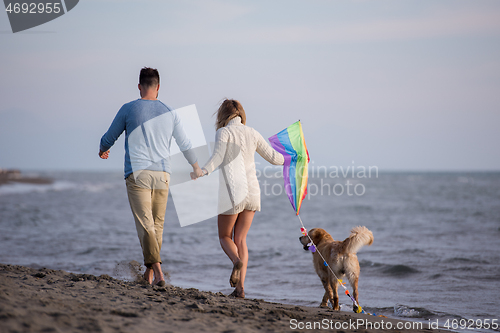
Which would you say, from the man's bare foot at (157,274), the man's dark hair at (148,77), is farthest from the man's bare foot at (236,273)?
the man's dark hair at (148,77)

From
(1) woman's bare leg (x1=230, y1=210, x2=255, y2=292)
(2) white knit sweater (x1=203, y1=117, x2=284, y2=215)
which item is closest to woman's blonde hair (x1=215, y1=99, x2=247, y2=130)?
(2) white knit sweater (x1=203, y1=117, x2=284, y2=215)

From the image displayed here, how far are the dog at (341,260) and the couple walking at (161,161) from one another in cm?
113

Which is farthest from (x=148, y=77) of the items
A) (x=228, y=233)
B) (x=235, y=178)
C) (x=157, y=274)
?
(x=157, y=274)

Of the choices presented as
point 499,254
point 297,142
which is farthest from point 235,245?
point 499,254

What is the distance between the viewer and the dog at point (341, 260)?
14.8 feet

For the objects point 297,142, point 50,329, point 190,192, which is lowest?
point 50,329

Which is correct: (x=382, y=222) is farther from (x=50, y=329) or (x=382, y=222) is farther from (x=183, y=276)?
(x=50, y=329)

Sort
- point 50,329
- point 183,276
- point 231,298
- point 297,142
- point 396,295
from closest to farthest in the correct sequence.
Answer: point 50,329 < point 231,298 < point 297,142 < point 396,295 < point 183,276

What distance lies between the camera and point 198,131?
4848 mm

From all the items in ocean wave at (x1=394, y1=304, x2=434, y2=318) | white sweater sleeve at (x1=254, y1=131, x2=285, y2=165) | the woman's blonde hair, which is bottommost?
ocean wave at (x1=394, y1=304, x2=434, y2=318)

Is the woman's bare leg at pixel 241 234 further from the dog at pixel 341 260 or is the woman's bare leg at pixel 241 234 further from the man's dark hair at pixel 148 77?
the man's dark hair at pixel 148 77

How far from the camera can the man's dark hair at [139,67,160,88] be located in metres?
4.32

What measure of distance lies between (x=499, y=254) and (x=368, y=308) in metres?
5.51

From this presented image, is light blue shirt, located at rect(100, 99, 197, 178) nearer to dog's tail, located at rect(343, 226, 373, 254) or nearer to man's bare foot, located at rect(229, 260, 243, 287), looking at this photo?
man's bare foot, located at rect(229, 260, 243, 287)
